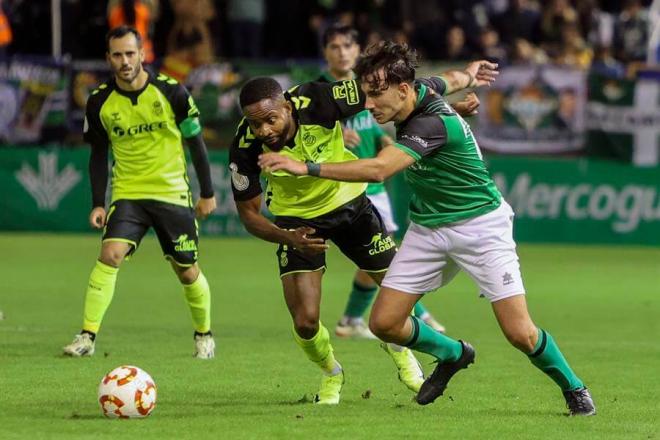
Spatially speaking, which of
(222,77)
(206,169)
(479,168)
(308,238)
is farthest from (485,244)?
(222,77)

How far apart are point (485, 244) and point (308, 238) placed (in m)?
1.00

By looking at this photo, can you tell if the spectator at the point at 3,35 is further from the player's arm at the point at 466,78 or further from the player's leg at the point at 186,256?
the player's arm at the point at 466,78

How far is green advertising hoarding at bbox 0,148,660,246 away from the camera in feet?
64.7

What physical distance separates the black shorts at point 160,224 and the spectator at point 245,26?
11537 millimetres

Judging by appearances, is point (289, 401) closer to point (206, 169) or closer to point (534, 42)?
point (206, 169)

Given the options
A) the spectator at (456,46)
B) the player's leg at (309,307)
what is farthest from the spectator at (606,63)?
the player's leg at (309,307)

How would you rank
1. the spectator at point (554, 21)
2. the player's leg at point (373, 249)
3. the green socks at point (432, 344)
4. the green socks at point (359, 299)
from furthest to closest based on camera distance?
the spectator at point (554, 21) → the green socks at point (359, 299) → the player's leg at point (373, 249) → the green socks at point (432, 344)

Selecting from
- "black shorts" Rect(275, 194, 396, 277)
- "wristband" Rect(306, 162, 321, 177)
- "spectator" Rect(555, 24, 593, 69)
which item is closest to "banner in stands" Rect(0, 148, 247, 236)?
"spectator" Rect(555, 24, 593, 69)

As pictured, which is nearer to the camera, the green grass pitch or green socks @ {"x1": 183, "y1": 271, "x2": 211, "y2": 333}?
the green grass pitch

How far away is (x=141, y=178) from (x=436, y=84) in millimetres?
2909

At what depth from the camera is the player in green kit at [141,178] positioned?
10438 mm

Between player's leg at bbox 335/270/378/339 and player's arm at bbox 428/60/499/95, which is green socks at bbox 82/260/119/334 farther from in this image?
player's arm at bbox 428/60/499/95

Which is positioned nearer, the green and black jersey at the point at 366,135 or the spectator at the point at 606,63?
the green and black jersey at the point at 366,135

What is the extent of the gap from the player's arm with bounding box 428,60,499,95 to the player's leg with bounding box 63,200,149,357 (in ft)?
9.41
